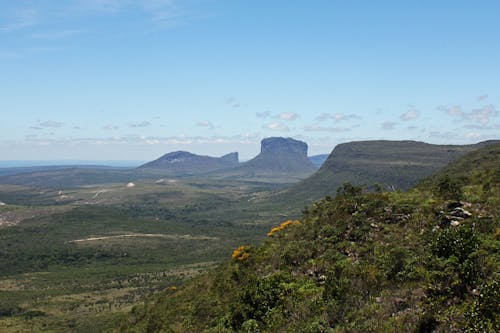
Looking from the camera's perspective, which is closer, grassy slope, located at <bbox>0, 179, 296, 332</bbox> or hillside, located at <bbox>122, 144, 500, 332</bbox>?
hillside, located at <bbox>122, 144, 500, 332</bbox>

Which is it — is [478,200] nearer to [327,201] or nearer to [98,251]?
[327,201]

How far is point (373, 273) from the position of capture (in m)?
20.8

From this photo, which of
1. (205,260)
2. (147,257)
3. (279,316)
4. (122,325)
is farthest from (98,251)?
(279,316)

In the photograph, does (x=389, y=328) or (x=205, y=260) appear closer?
(x=389, y=328)

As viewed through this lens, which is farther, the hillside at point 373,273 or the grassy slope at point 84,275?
the grassy slope at point 84,275

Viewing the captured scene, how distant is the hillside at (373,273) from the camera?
1548 cm

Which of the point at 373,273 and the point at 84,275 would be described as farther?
the point at 84,275

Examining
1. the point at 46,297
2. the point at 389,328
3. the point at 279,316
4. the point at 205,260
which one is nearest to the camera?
the point at 389,328

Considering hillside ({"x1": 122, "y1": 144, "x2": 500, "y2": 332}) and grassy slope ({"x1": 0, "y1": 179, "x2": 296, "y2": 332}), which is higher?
hillside ({"x1": 122, "y1": 144, "x2": 500, "y2": 332})

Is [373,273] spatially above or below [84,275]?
above

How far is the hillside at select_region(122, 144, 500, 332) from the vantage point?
15.5m

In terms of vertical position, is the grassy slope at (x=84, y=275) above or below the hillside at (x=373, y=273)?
below

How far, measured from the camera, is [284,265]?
2966 cm

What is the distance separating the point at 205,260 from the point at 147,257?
32445mm
